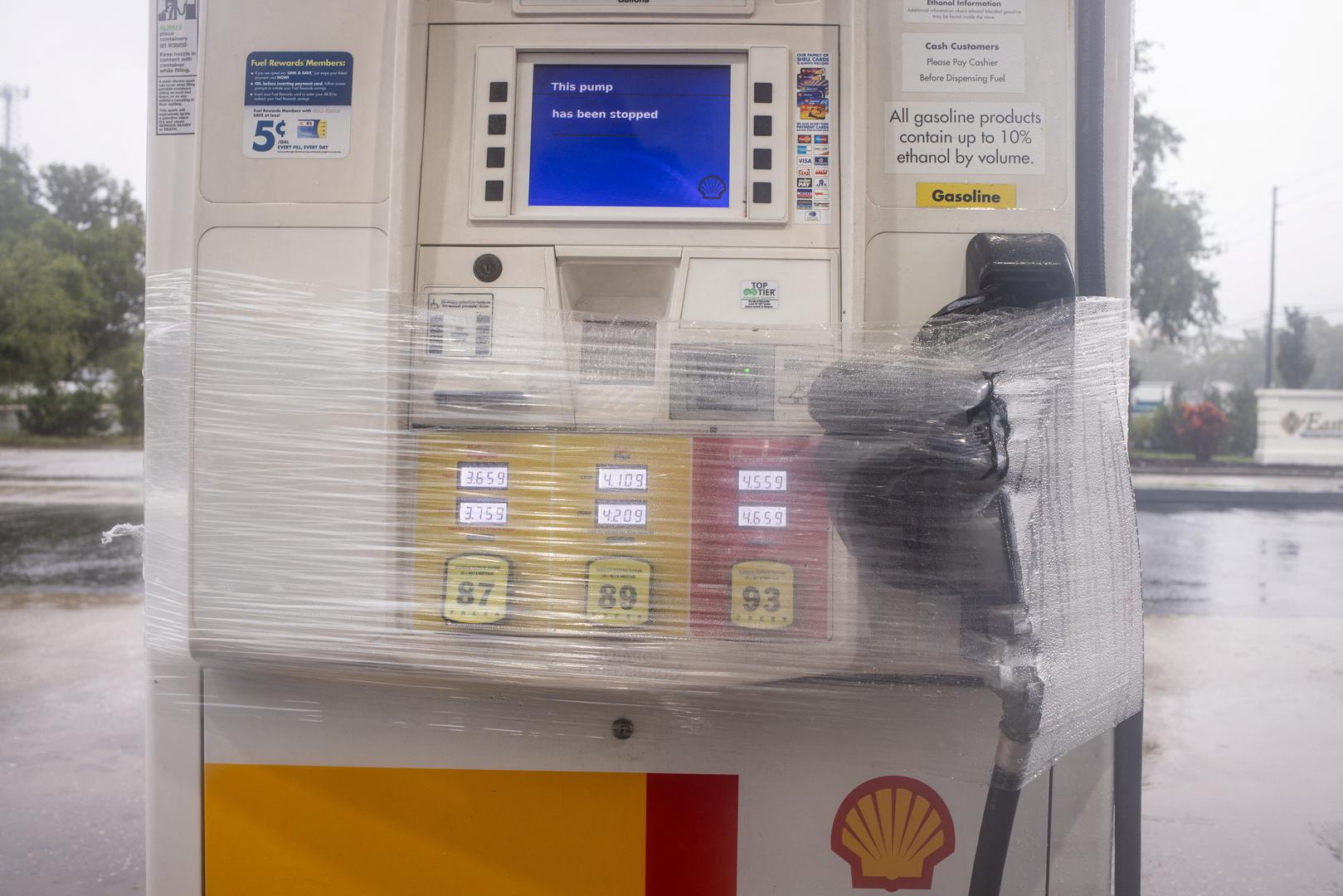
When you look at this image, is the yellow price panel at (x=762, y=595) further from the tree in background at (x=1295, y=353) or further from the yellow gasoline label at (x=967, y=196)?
the tree in background at (x=1295, y=353)

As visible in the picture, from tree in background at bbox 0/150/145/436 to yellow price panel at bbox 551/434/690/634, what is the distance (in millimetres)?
15577

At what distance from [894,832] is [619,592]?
53 centimetres

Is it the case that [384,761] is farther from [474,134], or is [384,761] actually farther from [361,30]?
[361,30]

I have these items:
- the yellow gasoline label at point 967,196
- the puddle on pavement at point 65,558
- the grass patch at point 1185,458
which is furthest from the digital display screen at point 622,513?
the grass patch at point 1185,458

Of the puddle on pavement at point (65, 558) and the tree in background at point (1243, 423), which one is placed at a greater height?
the tree in background at point (1243, 423)

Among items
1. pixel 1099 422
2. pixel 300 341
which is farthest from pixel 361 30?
pixel 1099 422

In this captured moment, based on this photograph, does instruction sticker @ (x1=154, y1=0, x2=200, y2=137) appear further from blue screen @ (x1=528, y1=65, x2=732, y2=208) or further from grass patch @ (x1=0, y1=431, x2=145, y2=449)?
grass patch @ (x1=0, y1=431, x2=145, y2=449)

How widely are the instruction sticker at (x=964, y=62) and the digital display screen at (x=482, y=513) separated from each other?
30.7 inches

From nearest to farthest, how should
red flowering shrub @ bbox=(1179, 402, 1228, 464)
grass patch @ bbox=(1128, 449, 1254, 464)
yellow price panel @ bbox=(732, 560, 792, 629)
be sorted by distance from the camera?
yellow price panel @ bbox=(732, 560, 792, 629) < grass patch @ bbox=(1128, 449, 1254, 464) < red flowering shrub @ bbox=(1179, 402, 1228, 464)

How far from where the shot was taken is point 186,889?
136cm

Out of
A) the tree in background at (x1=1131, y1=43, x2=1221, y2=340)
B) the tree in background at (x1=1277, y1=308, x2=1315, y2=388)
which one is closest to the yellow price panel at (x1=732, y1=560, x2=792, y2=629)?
the tree in background at (x1=1131, y1=43, x2=1221, y2=340)

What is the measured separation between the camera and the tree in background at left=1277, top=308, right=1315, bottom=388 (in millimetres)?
19344

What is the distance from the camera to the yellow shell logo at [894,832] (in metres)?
1.34

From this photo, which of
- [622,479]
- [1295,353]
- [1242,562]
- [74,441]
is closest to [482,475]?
[622,479]
